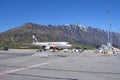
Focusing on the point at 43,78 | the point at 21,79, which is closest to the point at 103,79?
the point at 43,78

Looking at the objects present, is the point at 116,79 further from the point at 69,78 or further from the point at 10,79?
the point at 10,79

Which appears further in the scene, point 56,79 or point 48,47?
point 48,47

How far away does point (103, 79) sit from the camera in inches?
548

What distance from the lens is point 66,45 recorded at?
10469 centimetres

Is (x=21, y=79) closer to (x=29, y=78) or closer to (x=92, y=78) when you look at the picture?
(x=29, y=78)

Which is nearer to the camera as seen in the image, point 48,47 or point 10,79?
point 10,79

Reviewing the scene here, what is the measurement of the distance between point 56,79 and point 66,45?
91.1 m

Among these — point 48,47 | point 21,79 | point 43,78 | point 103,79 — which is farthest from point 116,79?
point 48,47

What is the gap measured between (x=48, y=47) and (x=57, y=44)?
444 cm

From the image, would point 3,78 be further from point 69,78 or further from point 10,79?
point 69,78

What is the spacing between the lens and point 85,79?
1380 centimetres

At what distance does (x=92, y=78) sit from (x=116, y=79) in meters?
1.39

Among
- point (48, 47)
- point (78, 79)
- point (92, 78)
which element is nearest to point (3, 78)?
point (78, 79)

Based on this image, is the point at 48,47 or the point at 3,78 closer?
the point at 3,78
